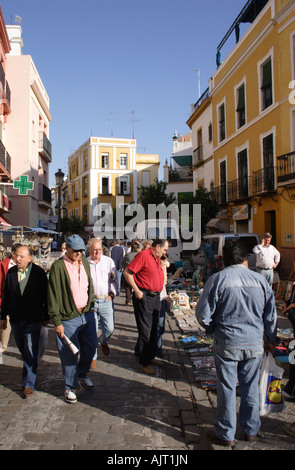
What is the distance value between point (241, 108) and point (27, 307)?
17496 millimetres

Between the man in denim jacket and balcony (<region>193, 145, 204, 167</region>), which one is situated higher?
balcony (<region>193, 145, 204, 167</region>)

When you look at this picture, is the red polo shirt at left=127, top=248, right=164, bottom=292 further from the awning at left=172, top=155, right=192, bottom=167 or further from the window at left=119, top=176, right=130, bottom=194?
the window at left=119, top=176, right=130, bottom=194

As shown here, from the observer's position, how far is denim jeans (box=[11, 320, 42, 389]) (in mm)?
4566

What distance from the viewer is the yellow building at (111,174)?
45.2 m

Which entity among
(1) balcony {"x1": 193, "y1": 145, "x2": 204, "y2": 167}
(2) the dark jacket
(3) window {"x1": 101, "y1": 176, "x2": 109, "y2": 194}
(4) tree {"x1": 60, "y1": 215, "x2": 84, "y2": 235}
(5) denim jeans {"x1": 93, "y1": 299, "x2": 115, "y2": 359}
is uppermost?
(3) window {"x1": 101, "y1": 176, "x2": 109, "y2": 194}

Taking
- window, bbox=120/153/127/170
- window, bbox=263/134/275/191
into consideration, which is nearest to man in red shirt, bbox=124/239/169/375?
window, bbox=263/134/275/191

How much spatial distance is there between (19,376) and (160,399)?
6.51 feet

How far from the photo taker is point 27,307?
14.9 ft

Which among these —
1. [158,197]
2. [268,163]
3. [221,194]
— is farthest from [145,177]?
[268,163]

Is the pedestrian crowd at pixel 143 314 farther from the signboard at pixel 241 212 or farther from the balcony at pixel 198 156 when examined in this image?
the balcony at pixel 198 156

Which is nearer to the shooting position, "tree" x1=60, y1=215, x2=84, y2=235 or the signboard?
the signboard

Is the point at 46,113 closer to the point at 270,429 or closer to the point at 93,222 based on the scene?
the point at 93,222

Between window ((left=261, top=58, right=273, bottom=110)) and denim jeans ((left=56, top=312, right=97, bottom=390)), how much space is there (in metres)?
14.6
